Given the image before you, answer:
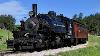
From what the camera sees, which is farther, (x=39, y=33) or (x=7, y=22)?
(x=7, y=22)

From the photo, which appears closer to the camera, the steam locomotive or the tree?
the steam locomotive

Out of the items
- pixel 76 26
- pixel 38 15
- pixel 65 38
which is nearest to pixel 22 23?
pixel 38 15

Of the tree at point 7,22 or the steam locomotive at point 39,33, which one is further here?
the tree at point 7,22

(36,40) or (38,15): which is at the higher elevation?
(38,15)

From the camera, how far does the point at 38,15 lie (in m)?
28.7

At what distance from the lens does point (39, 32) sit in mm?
26969

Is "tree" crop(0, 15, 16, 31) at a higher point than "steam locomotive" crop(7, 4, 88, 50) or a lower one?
higher

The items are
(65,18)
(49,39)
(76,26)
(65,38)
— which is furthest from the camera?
(76,26)

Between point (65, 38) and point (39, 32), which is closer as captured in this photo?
point (39, 32)

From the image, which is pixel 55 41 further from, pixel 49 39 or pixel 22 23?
pixel 22 23

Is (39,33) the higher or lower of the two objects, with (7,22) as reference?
lower

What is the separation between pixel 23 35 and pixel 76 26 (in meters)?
11.1

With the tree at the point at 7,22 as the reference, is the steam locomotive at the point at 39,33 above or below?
below

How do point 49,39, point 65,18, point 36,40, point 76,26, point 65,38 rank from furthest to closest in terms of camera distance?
point 76,26 < point 65,18 < point 65,38 < point 49,39 < point 36,40
